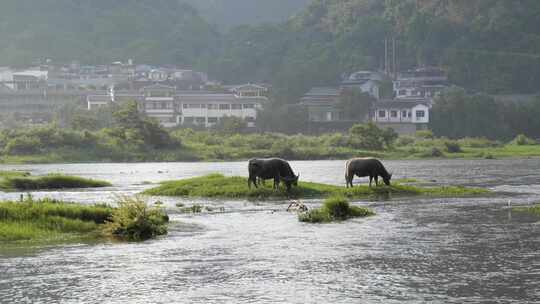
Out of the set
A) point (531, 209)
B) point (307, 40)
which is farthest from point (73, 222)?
point (307, 40)

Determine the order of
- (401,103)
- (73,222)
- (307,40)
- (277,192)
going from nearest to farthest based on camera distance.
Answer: (73,222), (277,192), (401,103), (307,40)

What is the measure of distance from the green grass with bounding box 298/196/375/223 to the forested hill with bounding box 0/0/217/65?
14794 cm

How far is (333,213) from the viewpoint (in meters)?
32.2

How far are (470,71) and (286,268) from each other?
125 m

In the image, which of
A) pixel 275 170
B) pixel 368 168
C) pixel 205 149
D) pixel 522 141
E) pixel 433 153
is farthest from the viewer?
pixel 522 141

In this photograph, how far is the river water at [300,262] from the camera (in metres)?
20.8

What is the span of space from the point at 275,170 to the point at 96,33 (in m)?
152

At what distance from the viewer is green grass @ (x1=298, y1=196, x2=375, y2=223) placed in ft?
104

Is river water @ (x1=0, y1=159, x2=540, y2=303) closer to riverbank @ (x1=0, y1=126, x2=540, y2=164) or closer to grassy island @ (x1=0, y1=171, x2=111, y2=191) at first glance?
grassy island @ (x1=0, y1=171, x2=111, y2=191)

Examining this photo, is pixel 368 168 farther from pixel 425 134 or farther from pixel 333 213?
pixel 425 134

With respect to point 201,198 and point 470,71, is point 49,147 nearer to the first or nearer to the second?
point 201,198

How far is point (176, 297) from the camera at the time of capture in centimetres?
2064

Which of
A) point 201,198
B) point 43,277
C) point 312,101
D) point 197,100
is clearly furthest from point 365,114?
point 43,277

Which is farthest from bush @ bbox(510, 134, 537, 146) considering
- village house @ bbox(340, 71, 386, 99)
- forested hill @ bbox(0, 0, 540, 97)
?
village house @ bbox(340, 71, 386, 99)
